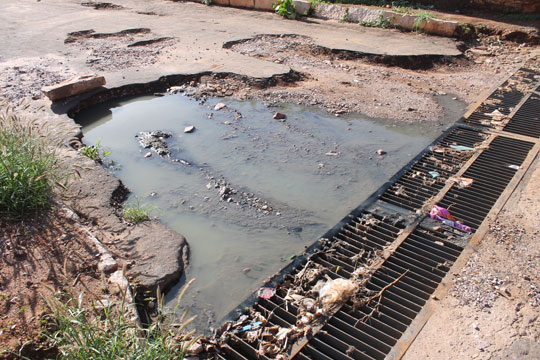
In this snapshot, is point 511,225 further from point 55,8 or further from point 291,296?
point 55,8

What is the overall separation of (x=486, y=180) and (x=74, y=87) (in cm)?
502

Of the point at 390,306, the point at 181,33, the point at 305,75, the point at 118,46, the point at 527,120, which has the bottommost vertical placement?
the point at 390,306

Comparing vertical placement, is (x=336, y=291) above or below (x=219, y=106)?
below

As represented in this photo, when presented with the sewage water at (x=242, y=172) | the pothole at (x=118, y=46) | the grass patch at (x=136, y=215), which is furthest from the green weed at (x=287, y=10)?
the grass patch at (x=136, y=215)

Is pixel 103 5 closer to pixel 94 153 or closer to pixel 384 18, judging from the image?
pixel 384 18

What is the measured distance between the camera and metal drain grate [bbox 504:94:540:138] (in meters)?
5.09

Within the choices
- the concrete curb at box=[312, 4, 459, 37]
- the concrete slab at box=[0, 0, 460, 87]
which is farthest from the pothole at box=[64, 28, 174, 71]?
the concrete curb at box=[312, 4, 459, 37]

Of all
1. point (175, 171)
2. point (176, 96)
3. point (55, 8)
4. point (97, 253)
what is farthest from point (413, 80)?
point (55, 8)

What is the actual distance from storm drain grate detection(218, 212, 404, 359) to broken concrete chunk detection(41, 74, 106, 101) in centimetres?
405

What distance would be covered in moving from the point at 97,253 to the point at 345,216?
1.99m

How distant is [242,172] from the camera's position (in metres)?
4.33

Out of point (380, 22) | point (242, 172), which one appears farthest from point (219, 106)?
point (380, 22)

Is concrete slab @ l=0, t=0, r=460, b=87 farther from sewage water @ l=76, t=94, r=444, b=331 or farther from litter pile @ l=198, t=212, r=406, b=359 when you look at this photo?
litter pile @ l=198, t=212, r=406, b=359

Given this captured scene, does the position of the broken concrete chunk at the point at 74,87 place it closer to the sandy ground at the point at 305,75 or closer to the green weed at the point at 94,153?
the sandy ground at the point at 305,75
